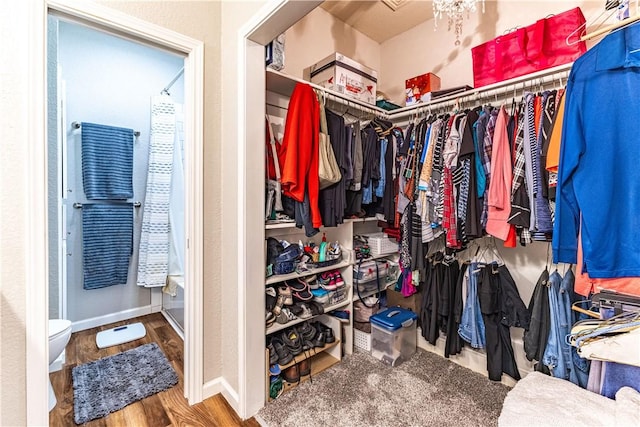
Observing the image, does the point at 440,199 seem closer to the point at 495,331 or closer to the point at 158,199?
the point at 495,331

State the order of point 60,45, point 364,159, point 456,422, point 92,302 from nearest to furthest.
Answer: point 456,422
point 364,159
point 60,45
point 92,302

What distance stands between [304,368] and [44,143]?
1.84m

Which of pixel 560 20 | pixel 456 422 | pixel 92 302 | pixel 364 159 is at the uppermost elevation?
pixel 560 20

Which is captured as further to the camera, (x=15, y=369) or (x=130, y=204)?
(x=130, y=204)

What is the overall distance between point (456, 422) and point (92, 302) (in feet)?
10.1

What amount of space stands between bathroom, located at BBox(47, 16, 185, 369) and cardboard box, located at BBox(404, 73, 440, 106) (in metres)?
1.99

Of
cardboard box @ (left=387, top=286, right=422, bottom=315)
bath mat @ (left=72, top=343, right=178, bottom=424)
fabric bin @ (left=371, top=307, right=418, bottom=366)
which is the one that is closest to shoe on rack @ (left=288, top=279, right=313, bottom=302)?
fabric bin @ (left=371, top=307, right=418, bottom=366)

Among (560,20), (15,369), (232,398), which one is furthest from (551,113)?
(15,369)

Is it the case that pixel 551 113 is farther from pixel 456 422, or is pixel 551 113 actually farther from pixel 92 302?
pixel 92 302

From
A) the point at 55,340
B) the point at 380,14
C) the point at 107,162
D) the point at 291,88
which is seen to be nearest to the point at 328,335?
the point at 55,340

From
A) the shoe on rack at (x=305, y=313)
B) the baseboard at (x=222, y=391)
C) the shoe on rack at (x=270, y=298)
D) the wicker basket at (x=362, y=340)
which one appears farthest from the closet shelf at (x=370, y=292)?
the baseboard at (x=222, y=391)

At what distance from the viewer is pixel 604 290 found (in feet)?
3.72

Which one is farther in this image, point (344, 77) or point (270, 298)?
point (344, 77)

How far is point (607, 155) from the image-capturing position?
111cm
